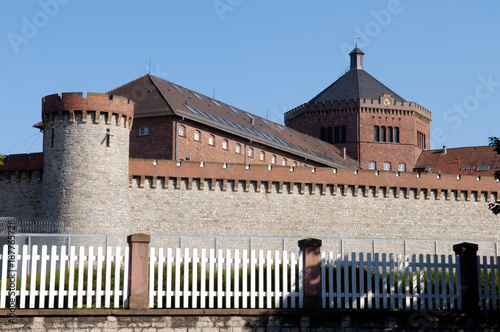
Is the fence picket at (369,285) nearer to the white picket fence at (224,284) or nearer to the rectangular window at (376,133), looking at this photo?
the white picket fence at (224,284)

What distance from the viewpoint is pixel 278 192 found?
39.6 m

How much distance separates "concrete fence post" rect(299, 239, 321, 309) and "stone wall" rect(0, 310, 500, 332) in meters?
0.30

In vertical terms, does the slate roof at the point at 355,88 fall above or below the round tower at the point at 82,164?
above

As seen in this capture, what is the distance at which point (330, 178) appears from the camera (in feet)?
133

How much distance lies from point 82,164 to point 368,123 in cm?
4273

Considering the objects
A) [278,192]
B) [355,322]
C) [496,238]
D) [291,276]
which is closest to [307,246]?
[291,276]

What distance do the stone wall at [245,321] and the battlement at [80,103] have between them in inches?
758

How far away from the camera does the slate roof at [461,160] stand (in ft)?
230

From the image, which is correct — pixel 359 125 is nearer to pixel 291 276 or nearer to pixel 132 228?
pixel 132 228

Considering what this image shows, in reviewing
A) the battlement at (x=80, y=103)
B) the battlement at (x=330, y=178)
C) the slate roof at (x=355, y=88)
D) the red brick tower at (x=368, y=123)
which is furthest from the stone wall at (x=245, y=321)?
the slate roof at (x=355, y=88)

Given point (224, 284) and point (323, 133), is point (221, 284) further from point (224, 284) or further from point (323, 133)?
point (323, 133)

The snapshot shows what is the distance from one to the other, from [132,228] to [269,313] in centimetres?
2001

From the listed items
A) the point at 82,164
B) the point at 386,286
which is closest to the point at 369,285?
the point at 386,286

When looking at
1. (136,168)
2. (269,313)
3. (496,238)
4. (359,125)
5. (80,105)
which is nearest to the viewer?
(269,313)
